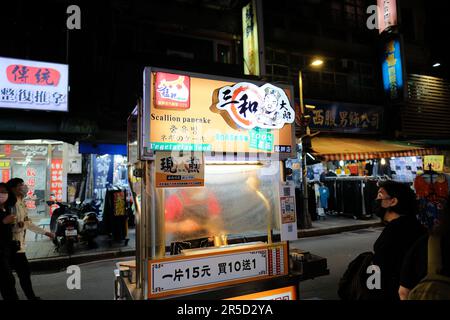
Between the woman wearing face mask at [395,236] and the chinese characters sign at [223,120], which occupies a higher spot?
the chinese characters sign at [223,120]

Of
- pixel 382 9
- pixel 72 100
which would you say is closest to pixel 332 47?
pixel 382 9

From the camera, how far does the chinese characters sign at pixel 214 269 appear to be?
9.09ft

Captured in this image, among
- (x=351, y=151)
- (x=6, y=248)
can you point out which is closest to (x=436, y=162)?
(x=351, y=151)

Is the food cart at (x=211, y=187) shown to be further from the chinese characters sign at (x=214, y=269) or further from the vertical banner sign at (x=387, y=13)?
the vertical banner sign at (x=387, y=13)

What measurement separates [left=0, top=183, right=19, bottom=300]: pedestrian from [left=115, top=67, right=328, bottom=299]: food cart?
6.92 ft

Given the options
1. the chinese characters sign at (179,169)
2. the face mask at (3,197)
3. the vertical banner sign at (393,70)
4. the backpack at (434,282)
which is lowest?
the backpack at (434,282)

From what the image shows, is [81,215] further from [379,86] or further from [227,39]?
[379,86]

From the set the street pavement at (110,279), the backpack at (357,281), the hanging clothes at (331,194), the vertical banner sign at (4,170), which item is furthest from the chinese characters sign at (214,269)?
the vertical banner sign at (4,170)

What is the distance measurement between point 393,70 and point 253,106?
15632 mm

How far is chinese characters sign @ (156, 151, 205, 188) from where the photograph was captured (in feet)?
9.07

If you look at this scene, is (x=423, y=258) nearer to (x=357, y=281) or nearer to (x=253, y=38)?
(x=357, y=281)

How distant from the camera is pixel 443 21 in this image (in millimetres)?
18984

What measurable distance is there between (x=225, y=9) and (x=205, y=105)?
13104 millimetres

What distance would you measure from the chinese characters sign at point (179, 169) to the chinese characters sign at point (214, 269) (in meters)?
0.73
